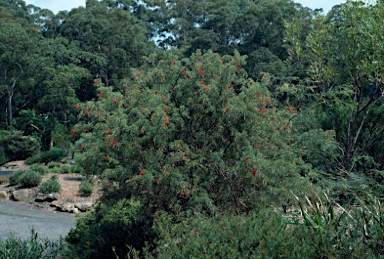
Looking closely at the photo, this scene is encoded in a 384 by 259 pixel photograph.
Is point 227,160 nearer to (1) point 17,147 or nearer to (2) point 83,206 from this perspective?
(2) point 83,206

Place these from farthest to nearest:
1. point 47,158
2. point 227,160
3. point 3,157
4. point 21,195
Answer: point 3,157
point 47,158
point 21,195
point 227,160

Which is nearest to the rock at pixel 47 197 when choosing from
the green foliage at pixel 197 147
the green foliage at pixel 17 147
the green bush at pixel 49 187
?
the green bush at pixel 49 187

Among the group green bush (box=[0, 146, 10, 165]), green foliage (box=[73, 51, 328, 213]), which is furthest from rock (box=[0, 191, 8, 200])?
green foliage (box=[73, 51, 328, 213])

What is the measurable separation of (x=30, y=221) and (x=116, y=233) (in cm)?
668

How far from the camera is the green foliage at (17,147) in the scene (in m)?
28.0

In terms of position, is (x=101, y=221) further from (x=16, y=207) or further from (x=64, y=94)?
(x=64, y=94)

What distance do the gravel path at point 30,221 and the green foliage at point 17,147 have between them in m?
11.7

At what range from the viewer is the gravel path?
36.3 feet

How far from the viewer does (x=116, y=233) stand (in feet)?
23.4

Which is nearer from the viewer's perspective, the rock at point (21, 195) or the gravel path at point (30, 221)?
the gravel path at point (30, 221)

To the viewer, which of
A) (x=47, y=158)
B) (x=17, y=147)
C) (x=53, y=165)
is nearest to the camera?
(x=53, y=165)

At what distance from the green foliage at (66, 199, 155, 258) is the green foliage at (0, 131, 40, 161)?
22.0 m

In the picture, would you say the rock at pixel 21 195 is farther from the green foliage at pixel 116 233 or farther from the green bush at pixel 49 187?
the green foliage at pixel 116 233

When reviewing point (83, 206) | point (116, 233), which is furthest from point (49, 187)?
point (116, 233)
